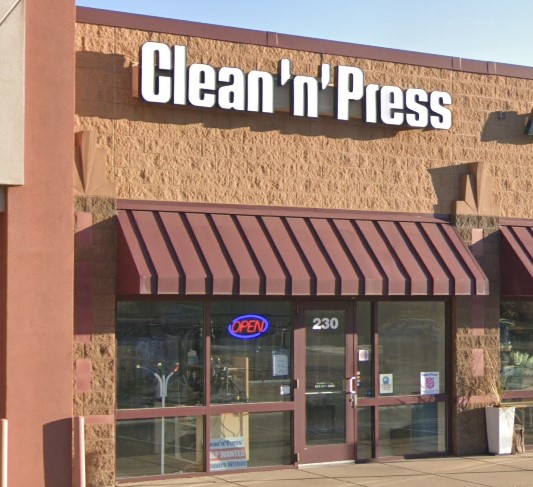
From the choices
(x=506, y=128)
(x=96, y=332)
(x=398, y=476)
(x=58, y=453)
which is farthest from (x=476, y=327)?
(x=58, y=453)

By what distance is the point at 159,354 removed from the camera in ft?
46.1

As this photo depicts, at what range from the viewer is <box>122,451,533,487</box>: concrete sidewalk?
13.6 metres

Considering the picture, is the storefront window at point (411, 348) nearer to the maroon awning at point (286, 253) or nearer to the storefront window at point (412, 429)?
the storefront window at point (412, 429)

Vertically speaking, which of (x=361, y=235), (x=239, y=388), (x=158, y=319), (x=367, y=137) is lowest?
(x=239, y=388)

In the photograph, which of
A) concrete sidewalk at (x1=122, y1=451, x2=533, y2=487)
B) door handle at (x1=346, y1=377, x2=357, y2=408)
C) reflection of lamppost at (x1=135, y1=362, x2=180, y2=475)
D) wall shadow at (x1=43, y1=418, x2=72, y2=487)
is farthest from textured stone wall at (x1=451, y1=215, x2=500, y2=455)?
wall shadow at (x1=43, y1=418, x2=72, y2=487)

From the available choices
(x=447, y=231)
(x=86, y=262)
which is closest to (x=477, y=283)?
(x=447, y=231)

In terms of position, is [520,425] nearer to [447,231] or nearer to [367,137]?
[447,231]

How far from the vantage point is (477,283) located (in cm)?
1540

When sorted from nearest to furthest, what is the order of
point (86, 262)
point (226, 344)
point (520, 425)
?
point (86, 262)
point (226, 344)
point (520, 425)

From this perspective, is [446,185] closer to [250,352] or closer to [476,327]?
[476,327]

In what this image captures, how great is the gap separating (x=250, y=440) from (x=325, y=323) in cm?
204

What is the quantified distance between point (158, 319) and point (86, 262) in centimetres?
134

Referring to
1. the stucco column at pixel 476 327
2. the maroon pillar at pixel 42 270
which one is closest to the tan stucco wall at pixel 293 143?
→ the stucco column at pixel 476 327

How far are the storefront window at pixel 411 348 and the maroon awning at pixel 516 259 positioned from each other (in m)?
1.13
